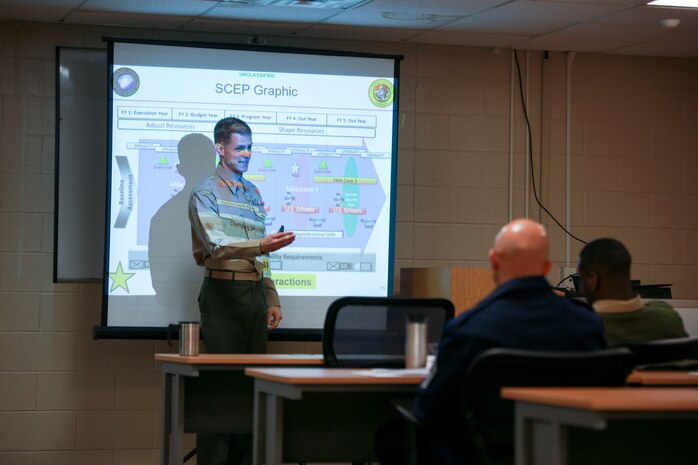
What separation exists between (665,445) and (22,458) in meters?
4.37

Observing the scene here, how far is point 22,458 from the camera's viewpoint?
20.7 ft

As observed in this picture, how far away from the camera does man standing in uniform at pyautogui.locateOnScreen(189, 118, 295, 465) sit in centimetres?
552

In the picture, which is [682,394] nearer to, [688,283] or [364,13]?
[364,13]

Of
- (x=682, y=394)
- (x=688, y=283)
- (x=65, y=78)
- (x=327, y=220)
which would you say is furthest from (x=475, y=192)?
(x=682, y=394)

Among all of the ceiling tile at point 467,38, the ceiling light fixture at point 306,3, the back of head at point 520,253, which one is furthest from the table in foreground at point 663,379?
the ceiling tile at point 467,38

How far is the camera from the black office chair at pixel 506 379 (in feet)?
8.80

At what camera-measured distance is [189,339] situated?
4.33m

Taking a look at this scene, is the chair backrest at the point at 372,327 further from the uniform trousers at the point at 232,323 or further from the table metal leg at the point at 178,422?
the uniform trousers at the point at 232,323

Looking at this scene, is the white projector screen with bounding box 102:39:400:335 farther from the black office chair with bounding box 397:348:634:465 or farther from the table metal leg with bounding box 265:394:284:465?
the black office chair with bounding box 397:348:634:465

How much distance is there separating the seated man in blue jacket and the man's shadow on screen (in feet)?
11.2

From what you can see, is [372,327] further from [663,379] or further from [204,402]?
[204,402]

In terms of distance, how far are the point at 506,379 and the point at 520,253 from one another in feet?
1.23

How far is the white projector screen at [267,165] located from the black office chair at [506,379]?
3.55m

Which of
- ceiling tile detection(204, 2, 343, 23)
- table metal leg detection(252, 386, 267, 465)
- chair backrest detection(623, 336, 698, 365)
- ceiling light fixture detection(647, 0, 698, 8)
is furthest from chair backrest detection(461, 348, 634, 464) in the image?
ceiling tile detection(204, 2, 343, 23)
